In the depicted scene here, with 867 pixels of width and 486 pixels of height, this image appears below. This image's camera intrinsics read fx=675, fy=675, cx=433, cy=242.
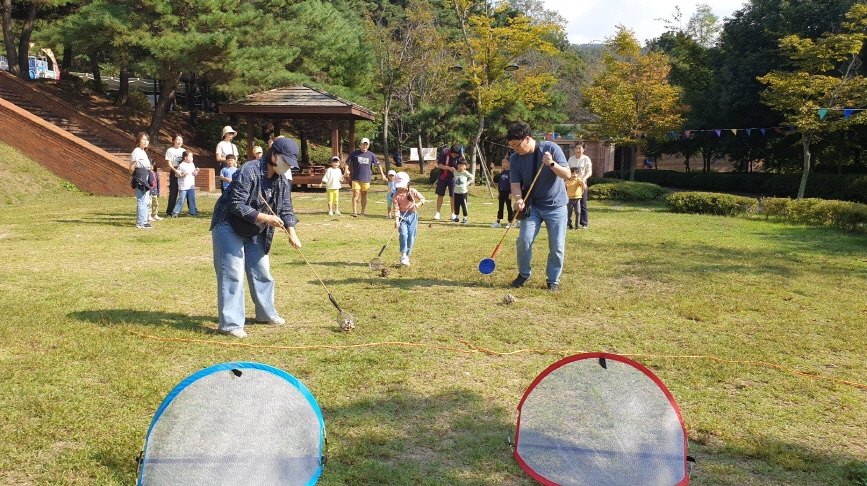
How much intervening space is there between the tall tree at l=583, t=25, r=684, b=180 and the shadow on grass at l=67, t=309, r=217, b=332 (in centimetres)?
2524

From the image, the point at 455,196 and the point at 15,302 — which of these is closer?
the point at 15,302

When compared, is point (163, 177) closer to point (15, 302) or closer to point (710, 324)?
point (15, 302)

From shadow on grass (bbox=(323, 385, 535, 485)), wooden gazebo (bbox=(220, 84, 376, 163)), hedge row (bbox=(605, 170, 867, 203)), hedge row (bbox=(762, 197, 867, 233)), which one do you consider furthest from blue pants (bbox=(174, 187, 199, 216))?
hedge row (bbox=(605, 170, 867, 203))

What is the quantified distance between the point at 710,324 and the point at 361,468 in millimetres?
4059

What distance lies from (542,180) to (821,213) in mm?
11123

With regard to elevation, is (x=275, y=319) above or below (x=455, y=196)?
below

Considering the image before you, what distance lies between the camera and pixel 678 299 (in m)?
7.19

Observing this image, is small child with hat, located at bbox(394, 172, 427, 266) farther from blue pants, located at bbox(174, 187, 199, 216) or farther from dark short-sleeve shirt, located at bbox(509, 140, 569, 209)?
blue pants, located at bbox(174, 187, 199, 216)

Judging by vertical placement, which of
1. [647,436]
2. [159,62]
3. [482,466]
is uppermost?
[159,62]

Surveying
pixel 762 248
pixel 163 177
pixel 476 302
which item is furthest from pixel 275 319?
pixel 163 177

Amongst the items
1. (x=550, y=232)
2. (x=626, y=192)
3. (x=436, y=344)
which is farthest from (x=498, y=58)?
(x=436, y=344)

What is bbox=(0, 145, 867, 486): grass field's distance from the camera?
3572 mm

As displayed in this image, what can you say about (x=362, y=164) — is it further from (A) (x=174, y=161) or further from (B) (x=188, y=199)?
(A) (x=174, y=161)

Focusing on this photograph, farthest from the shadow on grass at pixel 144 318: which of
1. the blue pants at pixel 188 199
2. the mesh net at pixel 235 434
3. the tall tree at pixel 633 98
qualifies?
the tall tree at pixel 633 98
